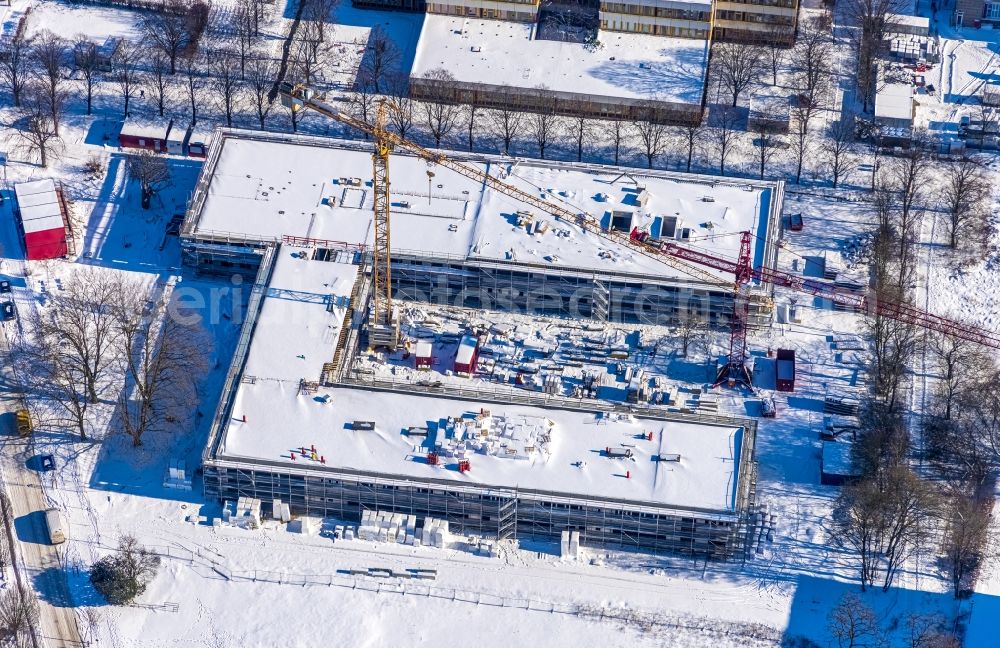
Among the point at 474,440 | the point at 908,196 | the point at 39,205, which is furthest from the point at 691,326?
the point at 39,205

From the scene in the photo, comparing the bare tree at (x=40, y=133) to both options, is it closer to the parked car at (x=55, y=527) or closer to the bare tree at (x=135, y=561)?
the parked car at (x=55, y=527)

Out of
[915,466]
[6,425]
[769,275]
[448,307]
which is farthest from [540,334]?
[6,425]

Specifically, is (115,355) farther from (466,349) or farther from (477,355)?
(477,355)

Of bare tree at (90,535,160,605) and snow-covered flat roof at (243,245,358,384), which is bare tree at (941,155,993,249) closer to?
snow-covered flat roof at (243,245,358,384)

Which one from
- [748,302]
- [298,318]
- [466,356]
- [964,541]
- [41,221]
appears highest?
[41,221]

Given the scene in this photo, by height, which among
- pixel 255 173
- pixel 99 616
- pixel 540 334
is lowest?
pixel 99 616

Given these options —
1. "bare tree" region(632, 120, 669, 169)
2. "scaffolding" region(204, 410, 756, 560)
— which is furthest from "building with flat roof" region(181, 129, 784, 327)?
"scaffolding" region(204, 410, 756, 560)

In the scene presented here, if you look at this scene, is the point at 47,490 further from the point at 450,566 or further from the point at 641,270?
the point at 641,270
